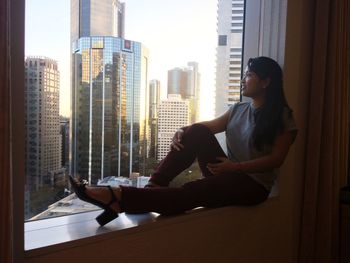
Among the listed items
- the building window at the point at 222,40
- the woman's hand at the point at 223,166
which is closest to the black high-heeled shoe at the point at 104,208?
the woman's hand at the point at 223,166

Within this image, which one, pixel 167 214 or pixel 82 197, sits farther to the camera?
pixel 167 214

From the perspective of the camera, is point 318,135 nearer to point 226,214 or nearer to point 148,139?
point 226,214

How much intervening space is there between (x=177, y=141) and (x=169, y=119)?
0.52 ft

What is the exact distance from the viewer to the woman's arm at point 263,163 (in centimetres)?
160

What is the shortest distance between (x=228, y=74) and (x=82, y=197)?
3.64 ft

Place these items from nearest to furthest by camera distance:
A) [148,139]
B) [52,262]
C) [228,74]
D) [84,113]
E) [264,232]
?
[52,262] < [84,113] < [148,139] < [264,232] < [228,74]

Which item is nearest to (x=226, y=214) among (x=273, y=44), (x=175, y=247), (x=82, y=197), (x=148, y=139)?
(x=175, y=247)

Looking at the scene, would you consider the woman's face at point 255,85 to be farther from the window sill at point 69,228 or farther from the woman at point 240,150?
the window sill at point 69,228

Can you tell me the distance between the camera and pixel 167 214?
1410 mm

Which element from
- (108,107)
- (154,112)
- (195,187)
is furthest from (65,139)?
(195,187)

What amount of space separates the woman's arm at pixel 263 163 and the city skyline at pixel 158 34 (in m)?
0.34

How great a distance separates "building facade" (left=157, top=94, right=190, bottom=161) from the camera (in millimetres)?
1637

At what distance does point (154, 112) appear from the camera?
1610mm

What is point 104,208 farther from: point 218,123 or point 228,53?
point 228,53
